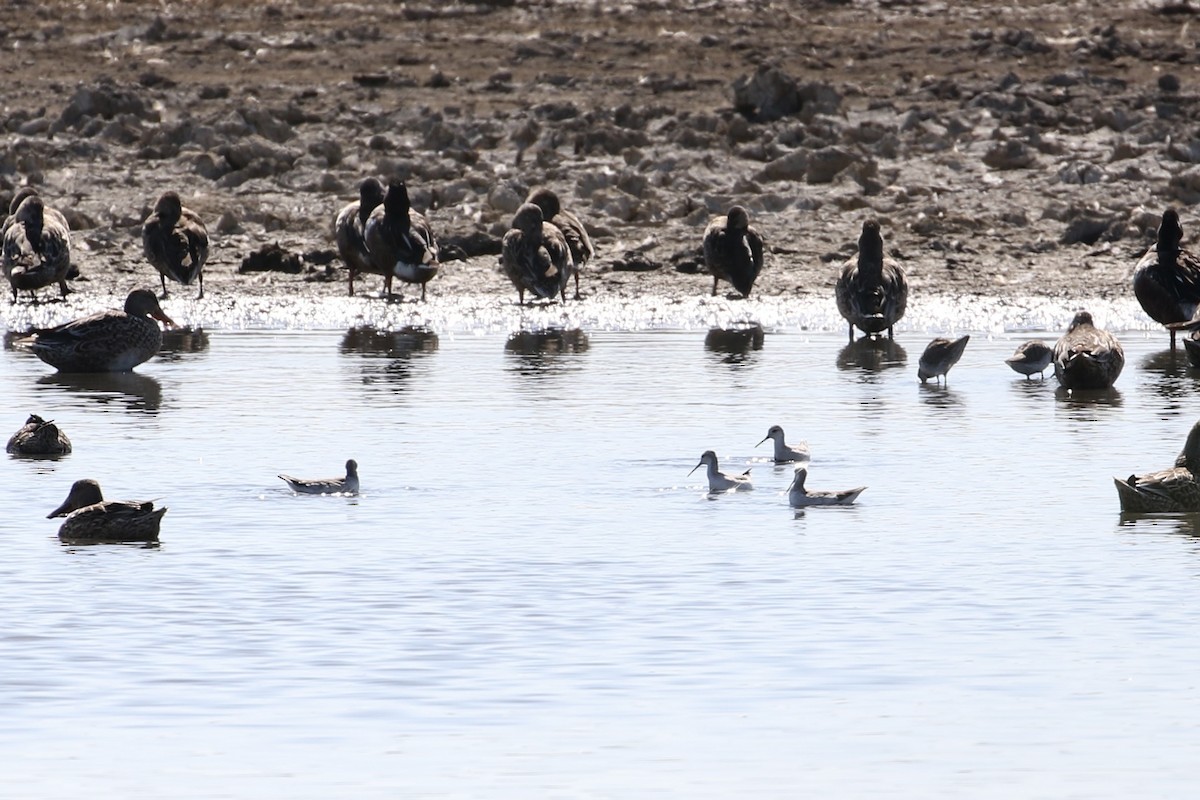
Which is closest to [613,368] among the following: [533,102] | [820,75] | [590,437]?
[590,437]

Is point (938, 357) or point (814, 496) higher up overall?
point (938, 357)

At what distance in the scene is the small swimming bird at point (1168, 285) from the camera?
19047 millimetres

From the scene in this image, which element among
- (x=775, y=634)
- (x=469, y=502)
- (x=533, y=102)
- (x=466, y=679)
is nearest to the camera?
(x=466, y=679)

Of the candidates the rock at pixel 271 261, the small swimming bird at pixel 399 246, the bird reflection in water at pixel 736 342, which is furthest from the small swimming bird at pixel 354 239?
the bird reflection in water at pixel 736 342

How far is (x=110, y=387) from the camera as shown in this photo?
54.6 feet

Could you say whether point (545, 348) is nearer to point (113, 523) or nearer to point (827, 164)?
point (113, 523)

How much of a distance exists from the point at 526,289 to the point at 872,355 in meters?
4.97

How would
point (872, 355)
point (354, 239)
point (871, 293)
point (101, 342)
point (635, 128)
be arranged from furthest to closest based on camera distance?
point (635, 128) → point (354, 239) → point (871, 293) → point (872, 355) → point (101, 342)

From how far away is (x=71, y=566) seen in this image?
9930 millimetres

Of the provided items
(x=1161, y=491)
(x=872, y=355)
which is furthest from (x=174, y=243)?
(x=1161, y=491)

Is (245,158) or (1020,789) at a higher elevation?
(245,158)

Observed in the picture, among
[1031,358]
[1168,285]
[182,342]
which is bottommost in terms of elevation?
[182,342]

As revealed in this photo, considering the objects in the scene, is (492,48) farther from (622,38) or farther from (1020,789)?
(1020,789)

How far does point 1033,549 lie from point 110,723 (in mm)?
4559
